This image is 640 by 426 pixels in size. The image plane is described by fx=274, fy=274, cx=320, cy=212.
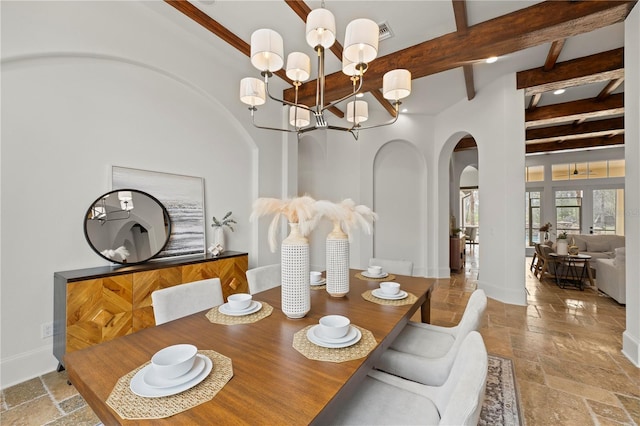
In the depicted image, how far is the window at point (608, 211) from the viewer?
7.41m

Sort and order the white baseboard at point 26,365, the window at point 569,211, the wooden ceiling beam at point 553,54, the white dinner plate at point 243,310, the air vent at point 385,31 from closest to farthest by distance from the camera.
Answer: the white dinner plate at point 243,310, the white baseboard at point 26,365, the air vent at point 385,31, the wooden ceiling beam at point 553,54, the window at point 569,211

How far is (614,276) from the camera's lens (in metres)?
3.88

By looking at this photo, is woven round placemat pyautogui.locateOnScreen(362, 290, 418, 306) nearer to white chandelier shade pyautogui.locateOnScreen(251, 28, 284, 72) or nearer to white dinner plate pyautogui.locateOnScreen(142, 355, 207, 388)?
white dinner plate pyautogui.locateOnScreen(142, 355, 207, 388)

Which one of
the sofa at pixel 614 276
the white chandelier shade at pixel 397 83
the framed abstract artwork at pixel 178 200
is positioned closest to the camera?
the white chandelier shade at pixel 397 83

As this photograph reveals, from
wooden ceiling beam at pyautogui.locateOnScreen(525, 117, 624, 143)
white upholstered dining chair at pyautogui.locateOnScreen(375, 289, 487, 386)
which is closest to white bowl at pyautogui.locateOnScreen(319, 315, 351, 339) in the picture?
white upholstered dining chair at pyautogui.locateOnScreen(375, 289, 487, 386)

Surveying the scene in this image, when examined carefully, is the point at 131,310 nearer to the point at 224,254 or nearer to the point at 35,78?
the point at 224,254

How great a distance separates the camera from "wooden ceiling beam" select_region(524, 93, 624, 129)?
4660 millimetres

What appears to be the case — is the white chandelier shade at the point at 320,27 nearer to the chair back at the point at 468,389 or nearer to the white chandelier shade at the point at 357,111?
the white chandelier shade at the point at 357,111

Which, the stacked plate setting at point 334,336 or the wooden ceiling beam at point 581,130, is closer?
the stacked plate setting at point 334,336

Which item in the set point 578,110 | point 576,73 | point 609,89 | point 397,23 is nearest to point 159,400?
point 397,23

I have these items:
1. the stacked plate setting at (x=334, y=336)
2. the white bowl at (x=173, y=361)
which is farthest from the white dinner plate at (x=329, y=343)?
the white bowl at (x=173, y=361)

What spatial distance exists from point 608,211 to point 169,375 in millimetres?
10782

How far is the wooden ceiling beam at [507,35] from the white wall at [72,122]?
2.27 meters

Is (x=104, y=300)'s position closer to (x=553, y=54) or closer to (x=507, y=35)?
(x=507, y=35)
